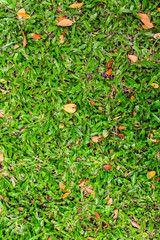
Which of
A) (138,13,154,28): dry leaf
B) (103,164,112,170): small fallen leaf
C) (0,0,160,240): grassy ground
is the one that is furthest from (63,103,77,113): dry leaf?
(138,13,154,28): dry leaf

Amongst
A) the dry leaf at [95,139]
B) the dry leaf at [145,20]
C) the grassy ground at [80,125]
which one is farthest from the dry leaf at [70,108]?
the dry leaf at [145,20]

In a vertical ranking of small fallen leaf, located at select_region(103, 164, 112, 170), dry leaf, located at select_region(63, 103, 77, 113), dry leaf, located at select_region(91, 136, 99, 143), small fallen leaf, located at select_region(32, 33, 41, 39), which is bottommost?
small fallen leaf, located at select_region(103, 164, 112, 170)

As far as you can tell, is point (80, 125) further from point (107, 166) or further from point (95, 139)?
point (107, 166)

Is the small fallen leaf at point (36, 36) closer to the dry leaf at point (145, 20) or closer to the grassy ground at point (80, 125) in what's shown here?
the grassy ground at point (80, 125)

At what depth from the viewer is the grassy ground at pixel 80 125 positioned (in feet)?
7.05

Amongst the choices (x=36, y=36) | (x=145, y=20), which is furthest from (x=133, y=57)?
(x=36, y=36)

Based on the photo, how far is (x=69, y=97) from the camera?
7.04 feet

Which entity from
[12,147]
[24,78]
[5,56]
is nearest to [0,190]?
[12,147]

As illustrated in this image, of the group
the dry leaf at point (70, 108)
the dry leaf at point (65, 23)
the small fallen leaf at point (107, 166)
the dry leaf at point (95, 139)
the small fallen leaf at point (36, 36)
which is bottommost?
the small fallen leaf at point (107, 166)

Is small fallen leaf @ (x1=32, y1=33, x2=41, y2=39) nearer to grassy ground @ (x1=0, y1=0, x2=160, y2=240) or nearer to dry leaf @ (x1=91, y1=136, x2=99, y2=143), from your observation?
grassy ground @ (x1=0, y1=0, x2=160, y2=240)

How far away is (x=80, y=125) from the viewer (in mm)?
2168

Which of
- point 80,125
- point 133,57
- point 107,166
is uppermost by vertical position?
point 133,57

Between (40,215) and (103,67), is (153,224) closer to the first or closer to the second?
(40,215)

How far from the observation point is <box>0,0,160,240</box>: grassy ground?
2148 mm
